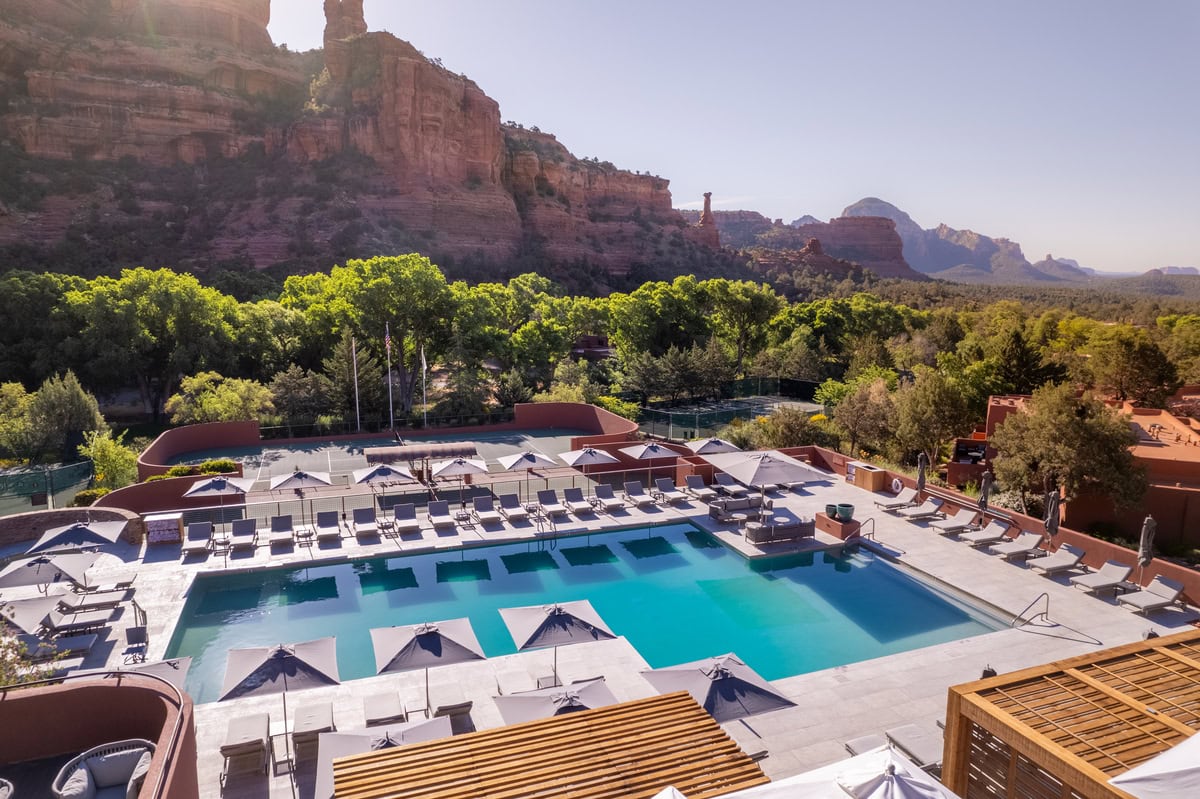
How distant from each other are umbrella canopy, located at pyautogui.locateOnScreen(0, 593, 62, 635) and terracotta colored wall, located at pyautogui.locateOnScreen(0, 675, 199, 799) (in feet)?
11.3

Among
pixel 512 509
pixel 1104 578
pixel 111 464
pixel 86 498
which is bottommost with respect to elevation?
pixel 512 509

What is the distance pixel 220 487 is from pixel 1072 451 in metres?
20.6

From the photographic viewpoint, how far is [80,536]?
46.8 ft

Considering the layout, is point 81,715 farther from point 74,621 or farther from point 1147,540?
point 1147,540

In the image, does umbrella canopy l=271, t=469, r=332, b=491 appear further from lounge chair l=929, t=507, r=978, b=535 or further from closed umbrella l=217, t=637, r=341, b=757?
lounge chair l=929, t=507, r=978, b=535

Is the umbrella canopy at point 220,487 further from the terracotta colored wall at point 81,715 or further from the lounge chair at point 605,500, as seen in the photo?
the terracotta colored wall at point 81,715

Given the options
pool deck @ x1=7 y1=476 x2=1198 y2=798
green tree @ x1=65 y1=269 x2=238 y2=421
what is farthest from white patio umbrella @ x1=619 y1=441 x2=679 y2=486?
green tree @ x1=65 y1=269 x2=238 y2=421

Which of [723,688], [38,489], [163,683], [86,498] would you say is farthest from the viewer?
[38,489]

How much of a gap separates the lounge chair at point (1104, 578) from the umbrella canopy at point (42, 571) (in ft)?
62.4

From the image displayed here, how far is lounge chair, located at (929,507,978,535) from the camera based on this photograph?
55.3ft

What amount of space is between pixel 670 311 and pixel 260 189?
→ 47.8 m

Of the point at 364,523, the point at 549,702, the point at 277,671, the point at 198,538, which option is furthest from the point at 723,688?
the point at 198,538

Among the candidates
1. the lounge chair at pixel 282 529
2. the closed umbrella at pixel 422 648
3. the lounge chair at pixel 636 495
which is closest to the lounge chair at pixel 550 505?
the lounge chair at pixel 636 495

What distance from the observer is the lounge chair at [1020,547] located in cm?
1507
